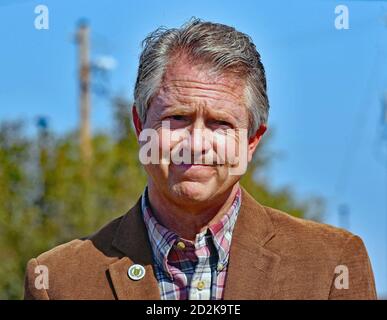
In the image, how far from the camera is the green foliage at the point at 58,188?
761 cm

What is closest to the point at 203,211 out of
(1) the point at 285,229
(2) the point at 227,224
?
(2) the point at 227,224

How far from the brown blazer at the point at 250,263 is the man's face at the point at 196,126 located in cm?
20

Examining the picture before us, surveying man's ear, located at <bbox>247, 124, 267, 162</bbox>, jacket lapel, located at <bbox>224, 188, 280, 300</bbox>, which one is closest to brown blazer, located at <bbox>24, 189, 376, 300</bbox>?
jacket lapel, located at <bbox>224, 188, 280, 300</bbox>

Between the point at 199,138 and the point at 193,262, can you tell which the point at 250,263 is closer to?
the point at 193,262

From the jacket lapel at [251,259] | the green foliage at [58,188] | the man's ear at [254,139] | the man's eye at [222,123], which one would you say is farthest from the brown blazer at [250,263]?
the green foliage at [58,188]

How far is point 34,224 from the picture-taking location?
7887mm

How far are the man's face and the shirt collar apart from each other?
0.45ft

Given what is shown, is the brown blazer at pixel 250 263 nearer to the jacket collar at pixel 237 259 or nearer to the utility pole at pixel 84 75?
the jacket collar at pixel 237 259

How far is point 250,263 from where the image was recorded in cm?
260

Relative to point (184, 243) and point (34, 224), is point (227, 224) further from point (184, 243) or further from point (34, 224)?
point (34, 224)

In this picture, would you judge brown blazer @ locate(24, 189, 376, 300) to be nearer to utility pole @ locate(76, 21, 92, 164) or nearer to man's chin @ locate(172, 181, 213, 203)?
man's chin @ locate(172, 181, 213, 203)

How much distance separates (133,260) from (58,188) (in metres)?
6.00

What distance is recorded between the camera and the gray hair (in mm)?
2541
